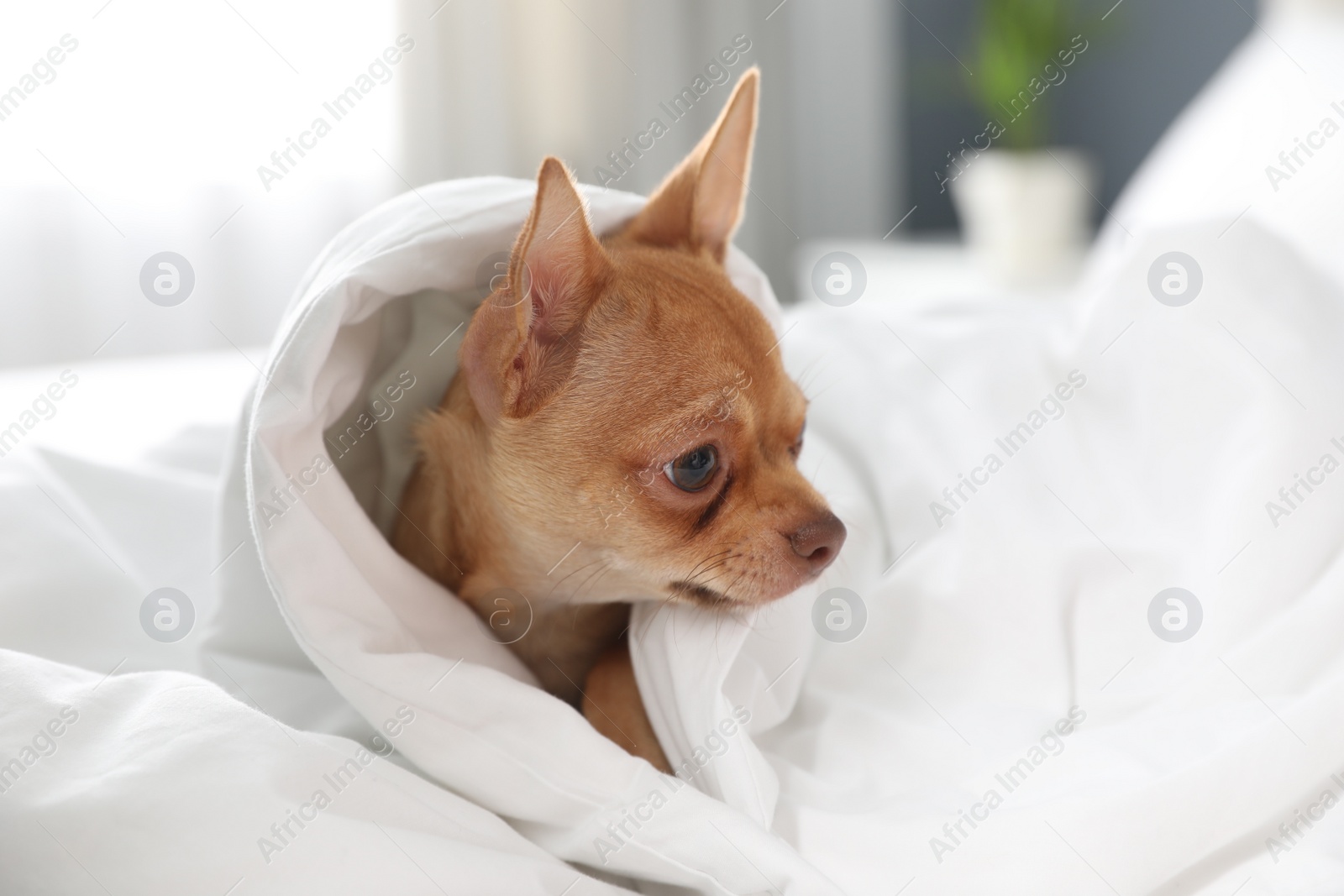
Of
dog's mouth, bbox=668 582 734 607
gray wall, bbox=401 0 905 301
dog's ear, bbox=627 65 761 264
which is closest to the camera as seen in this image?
dog's mouth, bbox=668 582 734 607

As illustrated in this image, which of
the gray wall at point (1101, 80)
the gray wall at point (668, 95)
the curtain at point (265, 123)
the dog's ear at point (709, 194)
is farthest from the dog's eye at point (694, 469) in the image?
the gray wall at point (1101, 80)

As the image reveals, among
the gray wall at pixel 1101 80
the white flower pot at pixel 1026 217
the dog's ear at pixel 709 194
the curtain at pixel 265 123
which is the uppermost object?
the gray wall at pixel 1101 80

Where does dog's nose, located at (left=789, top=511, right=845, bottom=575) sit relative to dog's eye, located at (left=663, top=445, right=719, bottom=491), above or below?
above

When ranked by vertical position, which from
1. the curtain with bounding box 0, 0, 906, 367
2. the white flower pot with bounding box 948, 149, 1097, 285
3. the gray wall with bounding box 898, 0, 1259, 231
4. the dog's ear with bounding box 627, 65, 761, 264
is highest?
the gray wall with bounding box 898, 0, 1259, 231

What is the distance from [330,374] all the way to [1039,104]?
14.1ft

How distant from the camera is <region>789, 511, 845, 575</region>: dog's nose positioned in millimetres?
1218

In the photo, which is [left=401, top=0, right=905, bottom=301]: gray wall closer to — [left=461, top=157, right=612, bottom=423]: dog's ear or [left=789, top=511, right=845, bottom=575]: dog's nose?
[left=461, top=157, right=612, bottom=423]: dog's ear

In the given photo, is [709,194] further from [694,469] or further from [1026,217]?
[1026,217]

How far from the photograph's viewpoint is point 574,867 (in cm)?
112

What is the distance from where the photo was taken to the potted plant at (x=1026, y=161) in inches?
164

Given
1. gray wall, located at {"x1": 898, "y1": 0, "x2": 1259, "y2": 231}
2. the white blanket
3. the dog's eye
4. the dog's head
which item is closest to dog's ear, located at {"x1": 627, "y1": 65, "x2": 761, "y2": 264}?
the white blanket

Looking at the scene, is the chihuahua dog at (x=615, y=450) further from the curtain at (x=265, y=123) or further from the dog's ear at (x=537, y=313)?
the curtain at (x=265, y=123)

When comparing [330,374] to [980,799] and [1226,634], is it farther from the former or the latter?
[1226,634]

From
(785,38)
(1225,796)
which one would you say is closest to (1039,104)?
(785,38)
